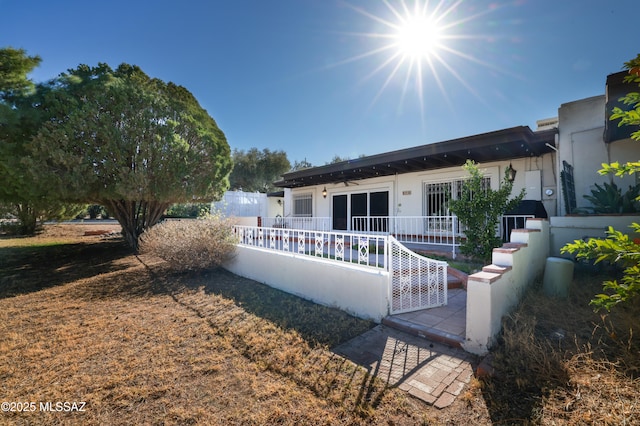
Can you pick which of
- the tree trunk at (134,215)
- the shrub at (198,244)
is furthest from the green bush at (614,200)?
the tree trunk at (134,215)

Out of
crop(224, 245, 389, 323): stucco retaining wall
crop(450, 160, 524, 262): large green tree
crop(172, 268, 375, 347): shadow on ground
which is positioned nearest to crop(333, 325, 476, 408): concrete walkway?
crop(172, 268, 375, 347): shadow on ground

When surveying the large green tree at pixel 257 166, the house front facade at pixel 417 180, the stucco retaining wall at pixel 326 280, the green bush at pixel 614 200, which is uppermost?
the large green tree at pixel 257 166

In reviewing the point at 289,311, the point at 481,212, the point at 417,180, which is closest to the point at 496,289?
the point at 481,212

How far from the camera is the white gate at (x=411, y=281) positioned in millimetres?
3982

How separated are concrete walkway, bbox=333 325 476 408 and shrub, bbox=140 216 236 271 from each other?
15.7ft

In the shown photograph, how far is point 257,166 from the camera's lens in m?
27.2

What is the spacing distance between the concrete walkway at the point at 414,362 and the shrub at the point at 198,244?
189 inches

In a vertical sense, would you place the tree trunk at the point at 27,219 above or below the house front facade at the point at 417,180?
below

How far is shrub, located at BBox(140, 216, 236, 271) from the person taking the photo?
6.70 m

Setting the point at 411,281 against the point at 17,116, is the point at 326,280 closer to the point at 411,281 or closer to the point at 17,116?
the point at 411,281

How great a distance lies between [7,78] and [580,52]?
1589 centimetres

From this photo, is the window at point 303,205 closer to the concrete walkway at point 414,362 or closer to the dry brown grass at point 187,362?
the dry brown grass at point 187,362

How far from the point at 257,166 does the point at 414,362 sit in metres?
26.3

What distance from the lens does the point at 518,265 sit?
3.96 m
